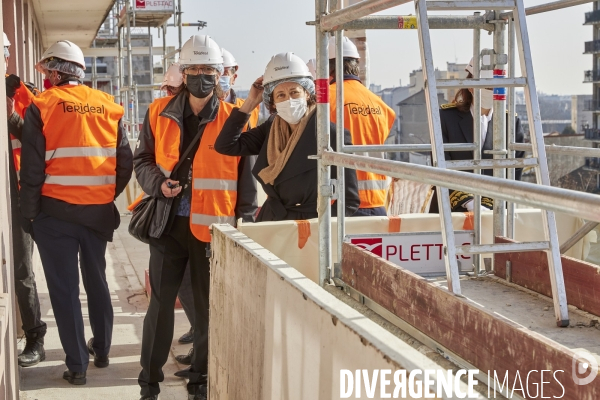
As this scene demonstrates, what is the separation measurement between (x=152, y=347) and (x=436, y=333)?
2.40 metres

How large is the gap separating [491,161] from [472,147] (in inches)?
40.3

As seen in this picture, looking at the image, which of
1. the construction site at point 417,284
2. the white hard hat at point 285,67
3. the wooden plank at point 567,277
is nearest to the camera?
the construction site at point 417,284

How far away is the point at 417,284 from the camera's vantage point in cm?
328

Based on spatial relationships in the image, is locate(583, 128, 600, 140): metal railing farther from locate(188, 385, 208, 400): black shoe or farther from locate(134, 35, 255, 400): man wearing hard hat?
locate(188, 385, 208, 400): black shoe

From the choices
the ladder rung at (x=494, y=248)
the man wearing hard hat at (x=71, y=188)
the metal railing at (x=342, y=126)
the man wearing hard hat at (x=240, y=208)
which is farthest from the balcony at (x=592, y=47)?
the ladder rung at (x=494, y=248)

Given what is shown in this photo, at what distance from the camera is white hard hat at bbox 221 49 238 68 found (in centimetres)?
717

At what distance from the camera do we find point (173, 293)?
5141mm

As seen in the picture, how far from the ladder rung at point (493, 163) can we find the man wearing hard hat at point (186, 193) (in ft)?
7.30

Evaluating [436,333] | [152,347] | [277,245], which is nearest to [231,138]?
[277,245]

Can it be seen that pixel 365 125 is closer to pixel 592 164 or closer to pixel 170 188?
pixel 170 188

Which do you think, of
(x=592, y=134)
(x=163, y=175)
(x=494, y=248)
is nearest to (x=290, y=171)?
(x=163, y=175)

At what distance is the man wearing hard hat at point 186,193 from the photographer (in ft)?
16.7

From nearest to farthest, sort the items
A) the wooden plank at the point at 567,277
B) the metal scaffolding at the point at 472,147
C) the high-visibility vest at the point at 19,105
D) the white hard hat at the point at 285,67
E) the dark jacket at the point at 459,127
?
1. the metal scaffolding at the point at 472,147
2. the wooden plank at the point at 567,277
3. the white hard hat at the point at 285,67
4. the dark jacket at the point at 459,127
5. the high-visibility vest at the point at 19,105

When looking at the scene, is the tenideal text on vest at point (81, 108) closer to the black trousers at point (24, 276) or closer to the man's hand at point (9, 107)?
the man's hand at point (9, 107)
